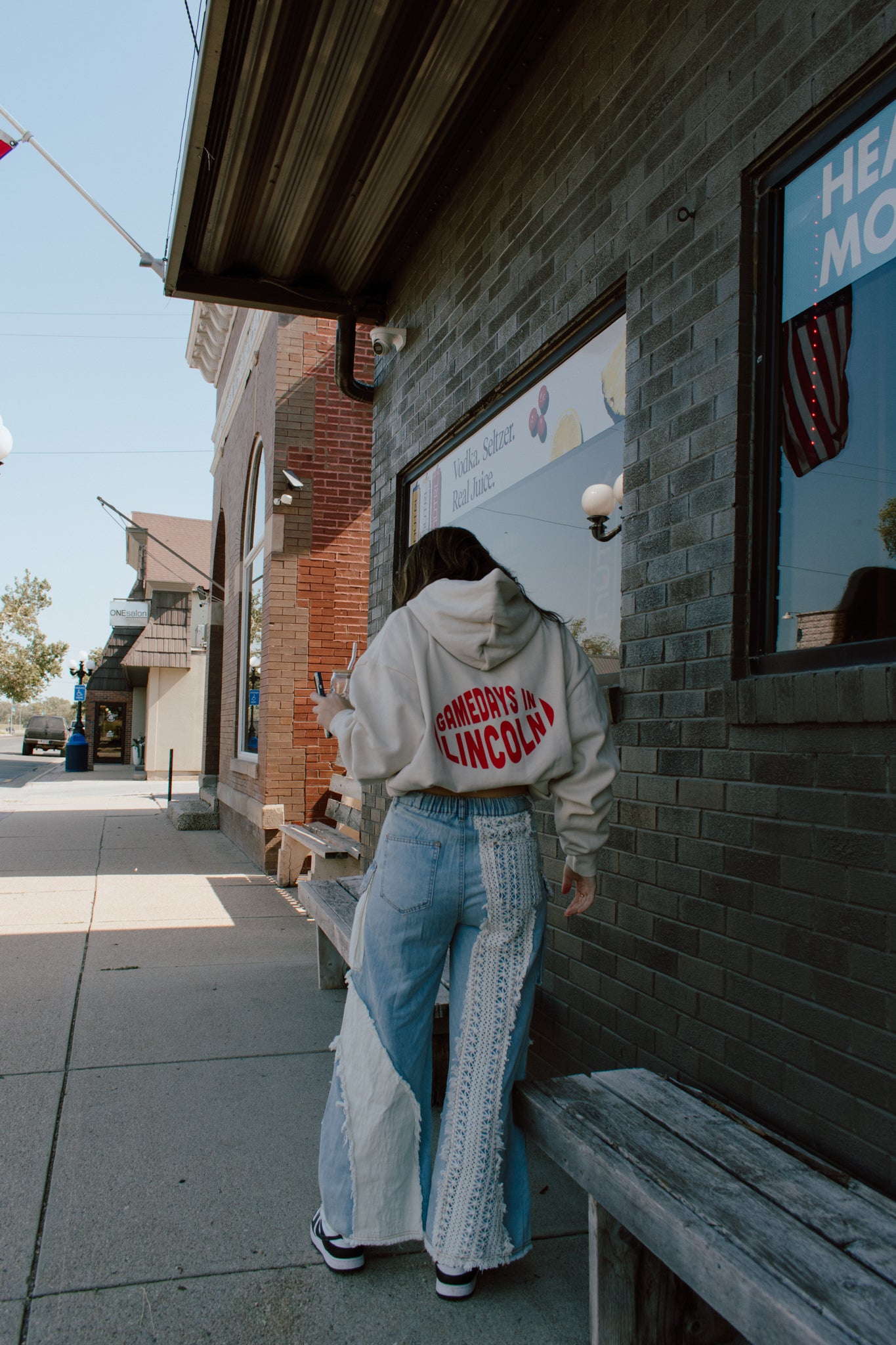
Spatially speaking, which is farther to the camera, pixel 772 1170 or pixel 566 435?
pixel 566 435

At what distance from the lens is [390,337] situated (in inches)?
241

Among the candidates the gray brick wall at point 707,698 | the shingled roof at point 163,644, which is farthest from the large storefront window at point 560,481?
the shingled roof at point 163,644

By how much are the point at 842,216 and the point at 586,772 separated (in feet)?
5.21

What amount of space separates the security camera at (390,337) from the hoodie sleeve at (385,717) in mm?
4063

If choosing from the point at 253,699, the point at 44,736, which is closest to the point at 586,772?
the point at 253,699

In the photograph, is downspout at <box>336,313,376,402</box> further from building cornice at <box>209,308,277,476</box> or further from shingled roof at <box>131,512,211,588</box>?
shingled roof at <box>131,512,211,588</box>

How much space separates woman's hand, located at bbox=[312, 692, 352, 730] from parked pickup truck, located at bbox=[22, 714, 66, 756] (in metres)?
43.6

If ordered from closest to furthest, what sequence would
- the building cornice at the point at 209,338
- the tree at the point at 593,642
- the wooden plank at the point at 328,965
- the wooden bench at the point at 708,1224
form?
the wooden bench at the point at 708,1224 → the tree at the point at 593,642 → the wooden plank at the point at 328,965 → the building cornice at the point at 209,338

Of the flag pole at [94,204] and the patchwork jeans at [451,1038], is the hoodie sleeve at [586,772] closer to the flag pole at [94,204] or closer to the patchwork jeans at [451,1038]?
the patchwork jeans at [451,1038]

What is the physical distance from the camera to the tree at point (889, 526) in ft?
7.50

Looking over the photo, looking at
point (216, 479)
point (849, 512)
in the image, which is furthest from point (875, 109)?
point (216, 479)

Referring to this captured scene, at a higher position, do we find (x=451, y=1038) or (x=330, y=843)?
(x=451, y=1038)

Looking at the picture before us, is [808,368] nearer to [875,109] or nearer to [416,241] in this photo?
[875,109]

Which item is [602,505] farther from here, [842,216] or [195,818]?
[195,818]
